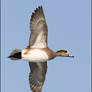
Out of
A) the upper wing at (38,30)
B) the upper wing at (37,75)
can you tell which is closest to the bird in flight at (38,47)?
the upper wing at (38,30)

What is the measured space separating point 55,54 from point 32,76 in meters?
2.21

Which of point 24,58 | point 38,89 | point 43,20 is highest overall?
point 43,20

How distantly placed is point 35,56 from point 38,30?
5.27 feet

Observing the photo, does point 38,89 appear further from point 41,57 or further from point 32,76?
point 41,57

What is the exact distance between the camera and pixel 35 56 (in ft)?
94.6

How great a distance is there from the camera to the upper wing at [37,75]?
3066cm

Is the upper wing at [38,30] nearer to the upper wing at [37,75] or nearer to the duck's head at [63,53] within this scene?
the duck's head at [63,53]

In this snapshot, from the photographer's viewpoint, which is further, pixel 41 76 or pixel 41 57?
pixel 41 76

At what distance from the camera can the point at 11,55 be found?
29047 millimetres

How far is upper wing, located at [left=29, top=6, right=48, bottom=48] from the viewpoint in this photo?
29.3 metres

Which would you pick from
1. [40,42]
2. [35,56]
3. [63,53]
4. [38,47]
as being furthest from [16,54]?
[63,53]

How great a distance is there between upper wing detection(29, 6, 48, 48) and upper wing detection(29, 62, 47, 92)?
5.53ft

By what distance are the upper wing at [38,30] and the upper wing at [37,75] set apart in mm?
1685

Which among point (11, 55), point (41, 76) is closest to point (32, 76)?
point (41, 76)
